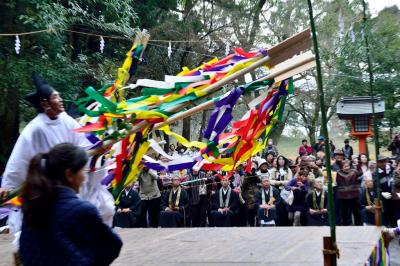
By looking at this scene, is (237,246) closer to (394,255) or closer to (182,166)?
(182,166)

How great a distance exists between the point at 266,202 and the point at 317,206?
0.88 metres

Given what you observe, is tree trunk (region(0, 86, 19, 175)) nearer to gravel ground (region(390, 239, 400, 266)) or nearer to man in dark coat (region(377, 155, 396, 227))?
man in dark coat (region(377, 155, 396, 227))

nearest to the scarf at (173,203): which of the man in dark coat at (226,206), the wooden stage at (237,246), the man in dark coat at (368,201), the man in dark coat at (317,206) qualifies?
the man in dark coat at (226,206)

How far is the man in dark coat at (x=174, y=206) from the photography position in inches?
408

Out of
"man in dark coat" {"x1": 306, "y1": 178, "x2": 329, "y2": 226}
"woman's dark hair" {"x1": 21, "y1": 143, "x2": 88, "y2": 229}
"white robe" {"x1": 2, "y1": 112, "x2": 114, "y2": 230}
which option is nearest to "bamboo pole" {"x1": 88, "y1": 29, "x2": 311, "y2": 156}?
"white robe" {"x1": 2, "y1": 112, "x2": 114, "y2": 230}

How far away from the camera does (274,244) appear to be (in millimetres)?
5844

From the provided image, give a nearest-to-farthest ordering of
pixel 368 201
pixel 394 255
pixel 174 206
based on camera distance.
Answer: pixel 394 255
pixel 368 201
pixel 174 206

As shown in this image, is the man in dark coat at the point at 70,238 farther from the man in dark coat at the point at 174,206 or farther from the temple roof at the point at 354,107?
the temple roof at the point at 354,107

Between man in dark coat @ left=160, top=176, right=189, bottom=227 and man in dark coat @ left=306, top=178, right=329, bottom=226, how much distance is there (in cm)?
232

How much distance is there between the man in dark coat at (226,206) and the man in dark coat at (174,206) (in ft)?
2.06

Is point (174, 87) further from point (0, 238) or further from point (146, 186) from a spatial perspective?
point (146, 186)

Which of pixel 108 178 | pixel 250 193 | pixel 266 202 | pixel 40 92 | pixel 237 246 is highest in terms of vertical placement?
pixel 40 92

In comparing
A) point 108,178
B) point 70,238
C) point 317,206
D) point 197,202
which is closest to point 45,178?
point 70,238

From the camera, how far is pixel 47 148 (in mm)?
4102
